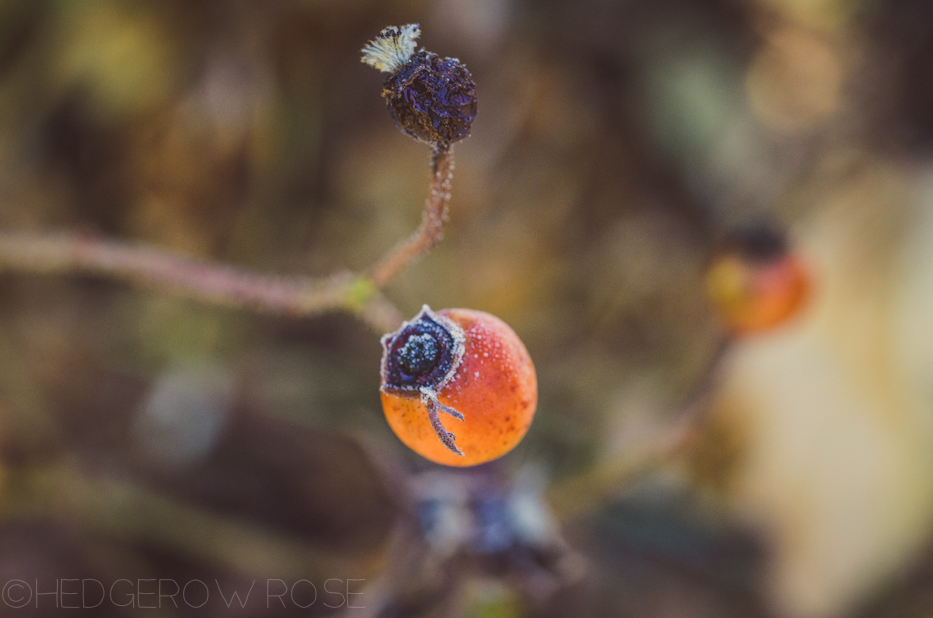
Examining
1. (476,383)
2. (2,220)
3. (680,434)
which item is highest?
(2,220)

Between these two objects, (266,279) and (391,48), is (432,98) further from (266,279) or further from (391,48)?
(266,279)

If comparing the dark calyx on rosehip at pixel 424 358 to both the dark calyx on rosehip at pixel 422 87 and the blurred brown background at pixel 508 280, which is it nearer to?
the dark calyx on rosehip at pixel 422 87

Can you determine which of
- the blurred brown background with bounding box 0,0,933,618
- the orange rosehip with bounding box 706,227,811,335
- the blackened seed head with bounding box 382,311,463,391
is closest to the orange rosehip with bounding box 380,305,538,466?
the blackened seed head with bounding box 382,311,463,391

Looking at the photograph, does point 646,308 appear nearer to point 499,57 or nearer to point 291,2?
point 499,57

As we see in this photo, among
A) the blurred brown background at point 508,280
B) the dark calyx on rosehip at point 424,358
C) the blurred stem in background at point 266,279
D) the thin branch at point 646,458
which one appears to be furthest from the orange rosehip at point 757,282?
the dark calyx on rosehip at point 424,358

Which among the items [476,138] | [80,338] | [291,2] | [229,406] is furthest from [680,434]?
[80,338]

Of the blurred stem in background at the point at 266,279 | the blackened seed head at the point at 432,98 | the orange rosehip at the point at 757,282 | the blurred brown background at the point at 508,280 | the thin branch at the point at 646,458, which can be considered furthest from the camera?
the blurred brown background at the point at 508,280

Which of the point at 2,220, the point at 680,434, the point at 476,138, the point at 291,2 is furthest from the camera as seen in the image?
the point at 476,138
